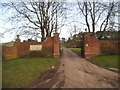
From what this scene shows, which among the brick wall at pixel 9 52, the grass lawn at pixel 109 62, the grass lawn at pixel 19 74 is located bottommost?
the grass lawn at pixel 19 74

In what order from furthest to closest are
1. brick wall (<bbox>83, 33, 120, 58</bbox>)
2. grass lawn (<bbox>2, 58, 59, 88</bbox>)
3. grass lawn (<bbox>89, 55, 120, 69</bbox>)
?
brick wall (<bbox>83, 33, 120, 58</bbox>) < grass lawn (<bbox>89, 55, 120, 69</bbox>) < grass lawn (<bbox>2, 58, 59, 88</bbox>)

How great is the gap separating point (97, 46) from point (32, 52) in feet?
28.2

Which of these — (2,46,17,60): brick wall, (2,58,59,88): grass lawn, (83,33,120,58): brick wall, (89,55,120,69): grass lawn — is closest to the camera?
(2,58,59,88): grass lawn

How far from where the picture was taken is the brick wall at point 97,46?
1452 centimetres

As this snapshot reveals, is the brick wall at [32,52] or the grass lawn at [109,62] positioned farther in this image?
the brick wall at [32,52]

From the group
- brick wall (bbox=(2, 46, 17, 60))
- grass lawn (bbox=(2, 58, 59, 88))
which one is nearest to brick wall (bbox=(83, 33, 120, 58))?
grass lawn (bbox=(2, 58, 59, 88))

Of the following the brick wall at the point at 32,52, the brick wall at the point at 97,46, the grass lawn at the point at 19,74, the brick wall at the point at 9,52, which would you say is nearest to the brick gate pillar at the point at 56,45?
the brick wall at the point at 32,52

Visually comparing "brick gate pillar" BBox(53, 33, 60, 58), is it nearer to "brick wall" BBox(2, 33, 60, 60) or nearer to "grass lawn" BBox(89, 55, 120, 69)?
"brick wall" BBox(2, 33, 60, 60)

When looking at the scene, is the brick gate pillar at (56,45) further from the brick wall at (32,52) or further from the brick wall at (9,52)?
the brick wall at (9,52)

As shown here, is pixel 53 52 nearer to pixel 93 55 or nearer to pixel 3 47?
pixel 93 55

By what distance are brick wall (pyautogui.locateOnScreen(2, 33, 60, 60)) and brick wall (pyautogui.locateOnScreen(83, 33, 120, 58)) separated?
375 centimetres

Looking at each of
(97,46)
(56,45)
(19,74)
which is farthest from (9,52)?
(97,46)

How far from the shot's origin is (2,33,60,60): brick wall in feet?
48.6

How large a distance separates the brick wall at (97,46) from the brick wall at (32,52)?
3746 mm
